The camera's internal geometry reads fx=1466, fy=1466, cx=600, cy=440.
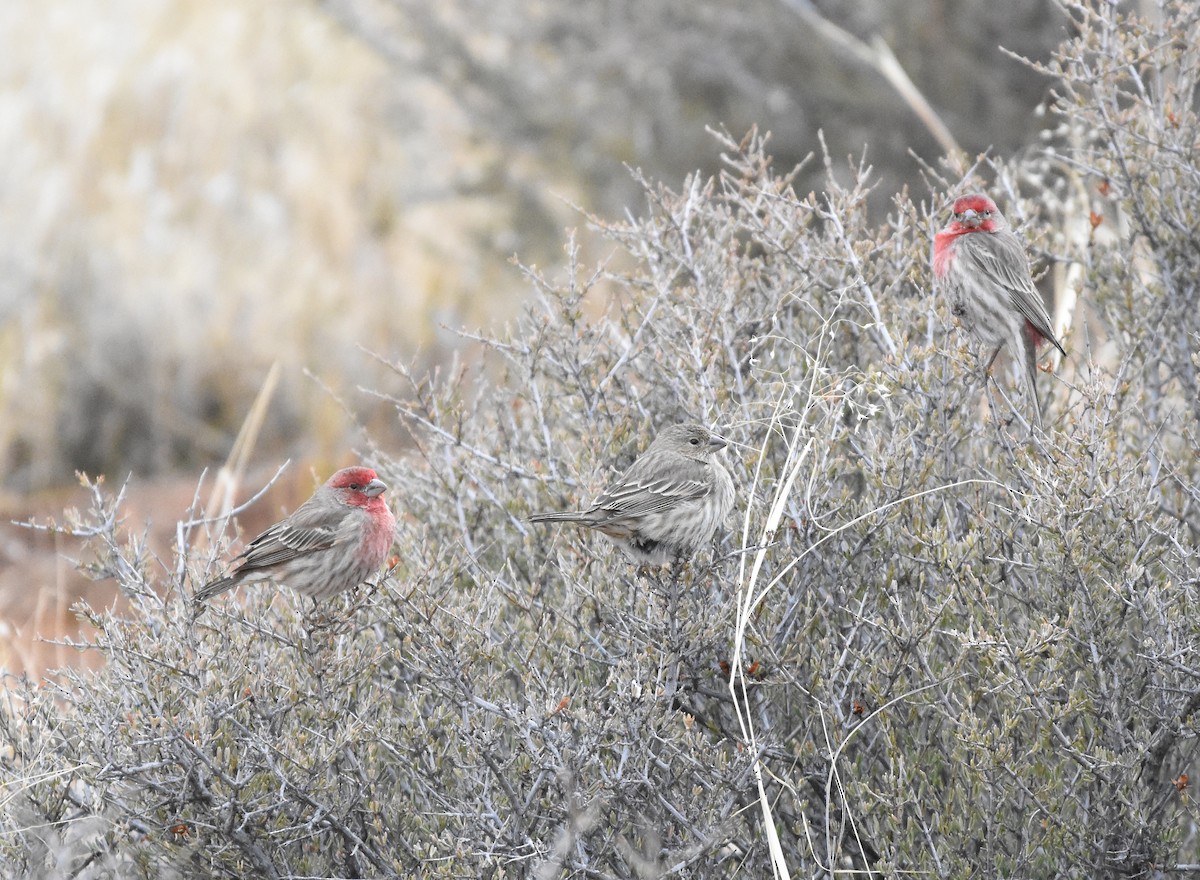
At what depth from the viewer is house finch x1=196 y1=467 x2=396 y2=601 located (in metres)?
4.54

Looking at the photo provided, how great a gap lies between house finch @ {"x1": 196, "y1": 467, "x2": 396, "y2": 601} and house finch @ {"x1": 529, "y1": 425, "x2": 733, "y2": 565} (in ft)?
2.05

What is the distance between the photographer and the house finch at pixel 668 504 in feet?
14.0

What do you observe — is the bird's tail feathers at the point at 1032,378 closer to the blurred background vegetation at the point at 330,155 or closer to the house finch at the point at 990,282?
the house finch at the point at 990,282

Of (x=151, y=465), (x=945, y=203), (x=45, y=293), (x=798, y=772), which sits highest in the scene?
(x=945, y=203)

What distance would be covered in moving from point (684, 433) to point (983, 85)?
277 inches

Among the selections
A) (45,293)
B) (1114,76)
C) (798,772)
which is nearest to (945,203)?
(1114,76)

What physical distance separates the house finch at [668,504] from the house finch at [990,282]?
1024 millimetres

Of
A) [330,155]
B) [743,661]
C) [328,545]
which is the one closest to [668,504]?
[743,661]

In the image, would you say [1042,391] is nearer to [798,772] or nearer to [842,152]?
[798,772]

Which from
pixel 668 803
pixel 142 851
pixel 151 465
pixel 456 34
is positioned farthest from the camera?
pixel 456 34

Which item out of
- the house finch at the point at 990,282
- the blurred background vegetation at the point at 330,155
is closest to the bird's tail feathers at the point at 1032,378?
the house finch at the point at 990,282

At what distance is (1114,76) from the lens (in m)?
5.06

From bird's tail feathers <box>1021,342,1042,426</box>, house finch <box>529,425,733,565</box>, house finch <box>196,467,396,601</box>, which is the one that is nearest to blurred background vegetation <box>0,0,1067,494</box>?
house finch <box>196,467,396,601</box>

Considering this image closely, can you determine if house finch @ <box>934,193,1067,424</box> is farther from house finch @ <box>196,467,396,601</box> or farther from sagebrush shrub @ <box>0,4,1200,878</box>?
house finch @ <box>196,467,396,601</box>
